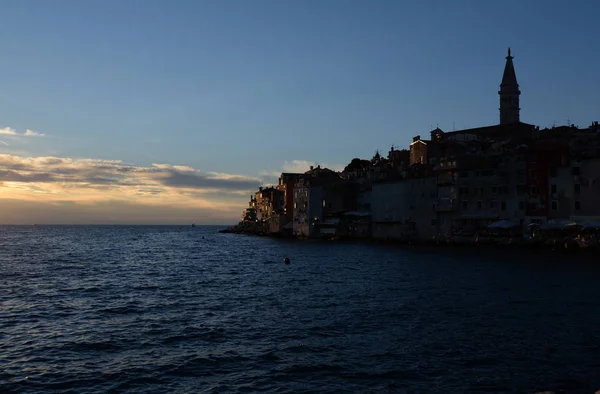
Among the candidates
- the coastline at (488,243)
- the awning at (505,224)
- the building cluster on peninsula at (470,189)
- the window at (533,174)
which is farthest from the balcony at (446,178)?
the window at (533,174)

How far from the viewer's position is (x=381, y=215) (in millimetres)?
105312

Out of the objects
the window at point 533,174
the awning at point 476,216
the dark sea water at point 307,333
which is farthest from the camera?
the awning at point 476,216

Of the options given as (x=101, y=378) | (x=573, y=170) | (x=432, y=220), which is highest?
(x=573, y=170)

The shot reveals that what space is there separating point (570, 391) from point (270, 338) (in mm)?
12194

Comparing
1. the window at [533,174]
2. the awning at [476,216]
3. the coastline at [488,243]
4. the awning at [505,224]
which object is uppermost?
the window at [533,174]

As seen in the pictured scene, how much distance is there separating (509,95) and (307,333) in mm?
119935

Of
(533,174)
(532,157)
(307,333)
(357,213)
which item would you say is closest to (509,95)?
(357,213)

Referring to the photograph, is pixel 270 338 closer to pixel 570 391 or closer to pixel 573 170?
pixel 570 391

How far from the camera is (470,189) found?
85.4 metres

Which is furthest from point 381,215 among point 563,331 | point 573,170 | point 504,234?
point 563,331

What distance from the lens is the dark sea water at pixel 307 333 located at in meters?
18.0

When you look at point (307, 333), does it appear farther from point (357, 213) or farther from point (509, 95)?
point (509, 95)

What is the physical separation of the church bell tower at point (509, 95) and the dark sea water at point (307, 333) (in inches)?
3545

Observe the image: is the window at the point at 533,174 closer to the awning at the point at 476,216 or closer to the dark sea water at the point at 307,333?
the awning at the point at 476,216
